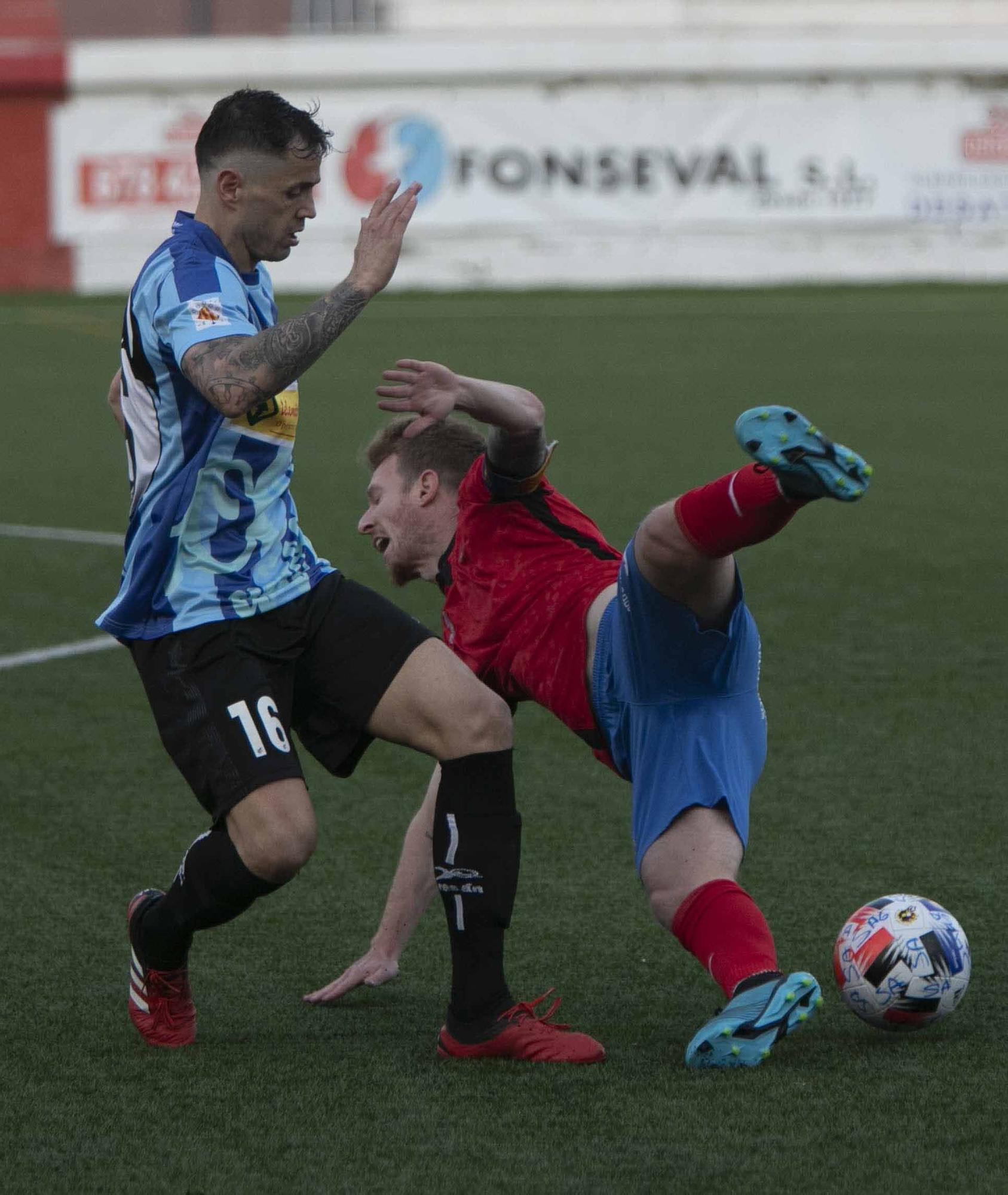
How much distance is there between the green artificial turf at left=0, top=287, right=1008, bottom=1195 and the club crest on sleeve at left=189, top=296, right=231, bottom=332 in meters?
1.29

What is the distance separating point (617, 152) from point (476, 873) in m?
25.1

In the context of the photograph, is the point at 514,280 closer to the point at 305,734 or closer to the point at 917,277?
the point at 917,277

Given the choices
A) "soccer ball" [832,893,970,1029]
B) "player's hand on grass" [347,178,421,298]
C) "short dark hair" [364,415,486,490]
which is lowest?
"soccer ball" [832,893,970,1029]

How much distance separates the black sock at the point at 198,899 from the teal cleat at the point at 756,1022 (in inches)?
31.7

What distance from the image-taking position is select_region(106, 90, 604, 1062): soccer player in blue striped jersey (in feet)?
11.1

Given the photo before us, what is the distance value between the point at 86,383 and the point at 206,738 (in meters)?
14.2

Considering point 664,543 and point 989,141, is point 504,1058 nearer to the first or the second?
point 664,543

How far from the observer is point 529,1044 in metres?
3.39

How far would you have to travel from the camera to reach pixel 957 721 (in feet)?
19.2

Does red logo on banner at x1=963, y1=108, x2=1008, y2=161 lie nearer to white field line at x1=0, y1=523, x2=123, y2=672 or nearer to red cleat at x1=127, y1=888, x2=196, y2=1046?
white field line at x1=0, y1=523, x2=123, y2=672

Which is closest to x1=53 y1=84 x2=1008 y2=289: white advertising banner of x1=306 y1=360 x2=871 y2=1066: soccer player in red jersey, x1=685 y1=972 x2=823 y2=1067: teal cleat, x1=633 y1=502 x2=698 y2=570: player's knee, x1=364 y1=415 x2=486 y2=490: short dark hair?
x1=364 y1=415 x2=486 y2=490: short dark hair

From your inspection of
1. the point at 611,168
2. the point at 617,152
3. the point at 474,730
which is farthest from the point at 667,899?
the point at 617,152

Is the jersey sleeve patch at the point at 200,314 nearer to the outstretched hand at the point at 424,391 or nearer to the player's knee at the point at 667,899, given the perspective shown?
the outstretched hand at the point at 424,391

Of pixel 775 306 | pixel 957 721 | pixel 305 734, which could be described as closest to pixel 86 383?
pixel 775 306
